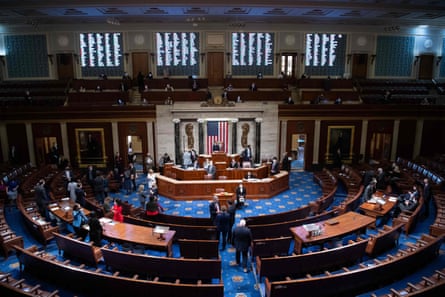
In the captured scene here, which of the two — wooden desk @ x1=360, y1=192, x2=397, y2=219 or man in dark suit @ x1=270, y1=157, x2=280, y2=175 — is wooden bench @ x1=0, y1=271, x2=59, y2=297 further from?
man in dark suit @ x1=270, y1=157, x2=280, y2=175

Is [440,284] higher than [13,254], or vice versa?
[440,284]

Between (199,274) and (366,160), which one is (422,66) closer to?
(366,160)

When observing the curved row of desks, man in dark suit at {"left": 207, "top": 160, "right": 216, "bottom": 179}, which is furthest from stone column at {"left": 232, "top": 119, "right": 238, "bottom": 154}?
the curved row of desks

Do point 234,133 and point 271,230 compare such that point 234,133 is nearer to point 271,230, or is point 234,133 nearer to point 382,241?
point 271,230

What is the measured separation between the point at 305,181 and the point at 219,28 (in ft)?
36.0

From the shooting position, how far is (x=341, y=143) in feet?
63.6

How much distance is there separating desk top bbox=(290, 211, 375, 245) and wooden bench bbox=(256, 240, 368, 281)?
670 mm

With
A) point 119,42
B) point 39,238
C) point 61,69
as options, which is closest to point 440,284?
point 39,238

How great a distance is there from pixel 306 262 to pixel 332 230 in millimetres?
1840

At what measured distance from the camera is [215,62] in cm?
2212

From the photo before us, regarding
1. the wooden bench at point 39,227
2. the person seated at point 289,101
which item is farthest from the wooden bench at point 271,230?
the person seated at point 289,101

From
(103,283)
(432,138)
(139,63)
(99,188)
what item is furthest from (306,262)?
(139,63)

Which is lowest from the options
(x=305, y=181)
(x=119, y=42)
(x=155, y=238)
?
(x=305, y=181)

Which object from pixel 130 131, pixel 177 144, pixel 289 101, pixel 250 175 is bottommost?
pixel 250 175
